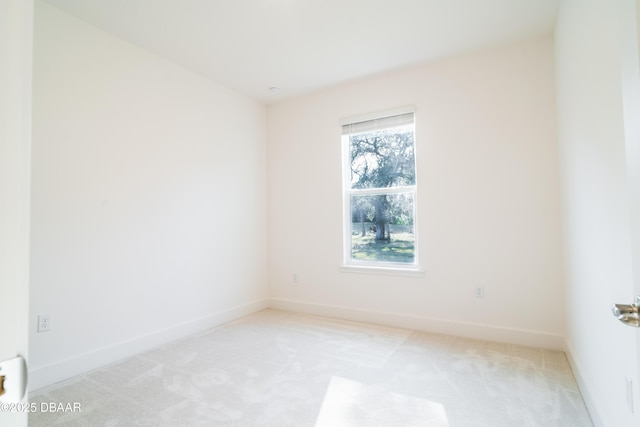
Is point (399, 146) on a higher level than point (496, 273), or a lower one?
higher

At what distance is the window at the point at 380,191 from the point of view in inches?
141

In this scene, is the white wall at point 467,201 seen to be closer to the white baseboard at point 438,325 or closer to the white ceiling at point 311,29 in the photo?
the white baseboard at point 438,325

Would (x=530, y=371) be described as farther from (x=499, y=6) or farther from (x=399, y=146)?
(x=499, y=6)

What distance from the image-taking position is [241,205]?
4051 millimetres

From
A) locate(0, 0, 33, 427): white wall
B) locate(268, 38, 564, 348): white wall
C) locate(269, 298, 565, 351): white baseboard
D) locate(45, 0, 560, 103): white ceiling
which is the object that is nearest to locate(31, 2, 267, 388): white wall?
locate(45, 0, 560, 103): white ceiling

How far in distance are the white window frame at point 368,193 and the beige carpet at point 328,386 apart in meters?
0.75

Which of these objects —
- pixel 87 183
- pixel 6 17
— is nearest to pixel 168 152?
pixel 87 183

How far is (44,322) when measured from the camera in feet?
7.62

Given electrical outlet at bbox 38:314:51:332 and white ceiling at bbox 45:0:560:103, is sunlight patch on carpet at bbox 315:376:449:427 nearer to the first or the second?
electrical outlet at bbox 38:314:51:332

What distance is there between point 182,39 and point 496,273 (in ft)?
11.6

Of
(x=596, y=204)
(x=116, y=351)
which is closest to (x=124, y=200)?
(x=116, y=351)

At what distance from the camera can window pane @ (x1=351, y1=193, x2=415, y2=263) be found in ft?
11.8

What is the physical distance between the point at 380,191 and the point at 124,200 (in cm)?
255

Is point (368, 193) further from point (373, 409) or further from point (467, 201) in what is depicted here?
point (373, 409)
